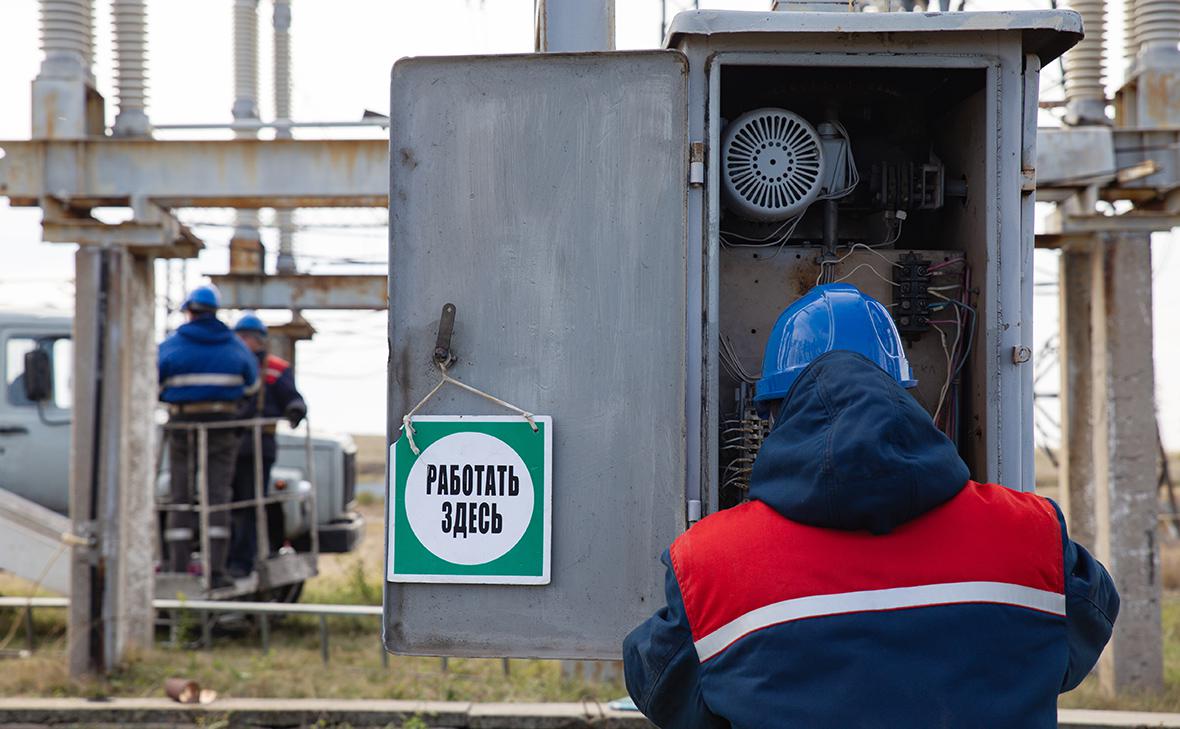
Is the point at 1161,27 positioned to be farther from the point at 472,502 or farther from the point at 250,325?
the point at 250,325

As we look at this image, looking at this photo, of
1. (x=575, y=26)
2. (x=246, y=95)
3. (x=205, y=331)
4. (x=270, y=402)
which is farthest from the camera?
(x=246, y=95)

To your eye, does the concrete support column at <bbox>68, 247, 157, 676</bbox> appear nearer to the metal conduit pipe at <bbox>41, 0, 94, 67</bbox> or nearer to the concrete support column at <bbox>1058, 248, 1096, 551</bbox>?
the metal conduit pipe at <bbox>41, 0, 94, 67</bbox>

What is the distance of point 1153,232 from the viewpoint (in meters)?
7.32

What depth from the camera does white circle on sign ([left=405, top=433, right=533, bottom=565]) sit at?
313 cm

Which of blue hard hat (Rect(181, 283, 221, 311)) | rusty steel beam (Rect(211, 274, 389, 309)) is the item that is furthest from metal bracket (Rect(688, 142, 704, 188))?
rusty steel beam (Rect(211, 274, 389, 309))

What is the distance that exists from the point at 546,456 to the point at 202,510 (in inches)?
236

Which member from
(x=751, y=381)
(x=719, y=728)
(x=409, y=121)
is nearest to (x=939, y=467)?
(x=719, y=728)

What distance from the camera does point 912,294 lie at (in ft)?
12.0

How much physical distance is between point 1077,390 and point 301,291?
718 centimetres

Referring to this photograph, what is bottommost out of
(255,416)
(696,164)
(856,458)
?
(255,416)

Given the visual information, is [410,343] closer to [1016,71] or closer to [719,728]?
[719,728]

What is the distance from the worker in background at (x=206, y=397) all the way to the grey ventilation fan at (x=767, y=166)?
5.72 metres

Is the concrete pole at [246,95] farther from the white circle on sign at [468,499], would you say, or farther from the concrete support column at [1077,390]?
the white circle on sign at [468,499]

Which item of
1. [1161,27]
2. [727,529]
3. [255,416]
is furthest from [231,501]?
[727,529]
